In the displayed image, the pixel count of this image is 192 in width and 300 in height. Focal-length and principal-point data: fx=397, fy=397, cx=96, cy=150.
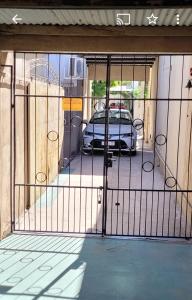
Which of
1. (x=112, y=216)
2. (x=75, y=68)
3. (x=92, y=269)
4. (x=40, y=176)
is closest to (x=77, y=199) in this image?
(x=40, y=176)

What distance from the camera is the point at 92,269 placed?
4062mm

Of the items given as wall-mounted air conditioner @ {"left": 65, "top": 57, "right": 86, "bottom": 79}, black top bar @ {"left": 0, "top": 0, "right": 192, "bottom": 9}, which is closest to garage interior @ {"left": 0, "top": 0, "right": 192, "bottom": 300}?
black top bar @ {"left": 0, "top": 0, "right": 192, "bottom": 9}

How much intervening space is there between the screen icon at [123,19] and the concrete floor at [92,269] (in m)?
2.38

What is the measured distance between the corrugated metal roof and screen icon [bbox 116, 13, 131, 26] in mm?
11

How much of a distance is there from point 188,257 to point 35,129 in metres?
3.01

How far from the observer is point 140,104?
1969cm

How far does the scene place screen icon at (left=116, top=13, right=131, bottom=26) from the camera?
310cm

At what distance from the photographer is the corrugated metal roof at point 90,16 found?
9.66ft

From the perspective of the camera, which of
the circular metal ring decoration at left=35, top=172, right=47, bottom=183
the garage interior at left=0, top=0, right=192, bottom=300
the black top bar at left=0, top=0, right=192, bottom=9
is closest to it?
the black top bar at left=0, top=0, right=192, bottom=9

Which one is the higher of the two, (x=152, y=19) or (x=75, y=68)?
(x=75, y=68)

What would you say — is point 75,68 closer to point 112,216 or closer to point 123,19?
point 112,216

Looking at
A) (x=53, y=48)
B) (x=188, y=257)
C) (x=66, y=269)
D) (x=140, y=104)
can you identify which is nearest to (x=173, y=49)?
(x=53, y=48)

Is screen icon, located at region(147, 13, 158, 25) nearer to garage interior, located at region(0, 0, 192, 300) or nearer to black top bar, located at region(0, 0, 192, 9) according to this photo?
garage interior, located at region(0, 0, 192, 300)

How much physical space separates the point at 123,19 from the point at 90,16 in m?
0.28
